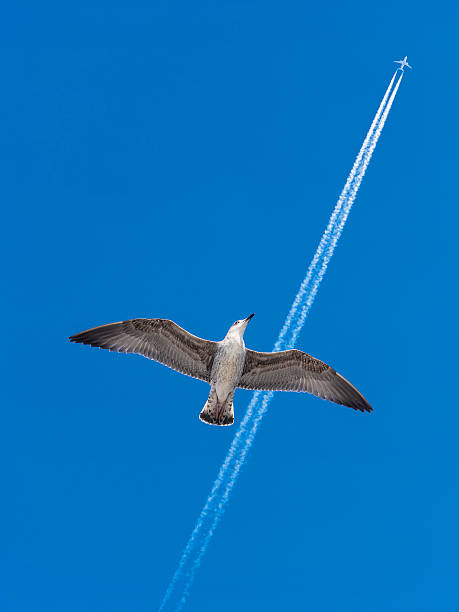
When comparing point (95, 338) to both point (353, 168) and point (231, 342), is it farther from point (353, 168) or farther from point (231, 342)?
point (353, 168)

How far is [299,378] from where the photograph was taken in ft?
104

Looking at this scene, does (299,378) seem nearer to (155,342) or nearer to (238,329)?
(238,329)

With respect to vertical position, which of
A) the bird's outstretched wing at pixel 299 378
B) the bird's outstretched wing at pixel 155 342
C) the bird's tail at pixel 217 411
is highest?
the bird's outstretched wing at pixel 299 378

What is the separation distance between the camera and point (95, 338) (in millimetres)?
31062

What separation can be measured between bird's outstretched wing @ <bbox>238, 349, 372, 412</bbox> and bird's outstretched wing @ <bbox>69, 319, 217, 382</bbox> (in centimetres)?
175

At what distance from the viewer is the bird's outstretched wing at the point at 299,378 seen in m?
31.2

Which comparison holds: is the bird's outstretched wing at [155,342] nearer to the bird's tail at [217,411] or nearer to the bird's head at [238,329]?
the bird's head at [238,329]

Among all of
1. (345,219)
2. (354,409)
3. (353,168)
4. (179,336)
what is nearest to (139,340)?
(179,336)

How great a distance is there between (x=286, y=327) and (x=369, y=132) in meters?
13.4

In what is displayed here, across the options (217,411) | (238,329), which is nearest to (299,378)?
(238,329)

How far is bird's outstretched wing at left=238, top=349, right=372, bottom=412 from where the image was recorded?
31219 mm

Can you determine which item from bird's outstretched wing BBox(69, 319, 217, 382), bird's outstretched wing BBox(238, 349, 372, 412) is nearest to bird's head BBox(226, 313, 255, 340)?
bird's outstretched wing BBox(69, 319, 217, 382)

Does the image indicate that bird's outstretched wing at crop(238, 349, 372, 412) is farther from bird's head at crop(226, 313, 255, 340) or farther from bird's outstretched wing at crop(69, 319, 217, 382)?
bird's outstretched wing at crop(69, 319, 217, 382)

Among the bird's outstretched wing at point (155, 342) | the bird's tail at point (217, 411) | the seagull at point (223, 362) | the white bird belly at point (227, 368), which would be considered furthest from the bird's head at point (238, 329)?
the bird's tail at point (217, 411)
